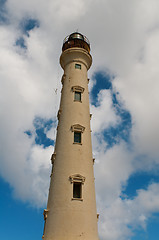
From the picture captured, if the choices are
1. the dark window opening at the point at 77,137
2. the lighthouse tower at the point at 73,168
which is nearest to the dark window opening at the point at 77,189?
the lighthouse tower at the point at 73,168

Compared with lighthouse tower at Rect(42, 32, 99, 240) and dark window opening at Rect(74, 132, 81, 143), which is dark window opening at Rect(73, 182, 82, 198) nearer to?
lighthouse tower at Rect(42, 32, 99, 240)

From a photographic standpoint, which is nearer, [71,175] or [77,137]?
[71,175]

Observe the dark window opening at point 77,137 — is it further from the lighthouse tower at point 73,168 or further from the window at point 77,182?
the window at point 77,182

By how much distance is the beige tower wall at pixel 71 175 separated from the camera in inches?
698

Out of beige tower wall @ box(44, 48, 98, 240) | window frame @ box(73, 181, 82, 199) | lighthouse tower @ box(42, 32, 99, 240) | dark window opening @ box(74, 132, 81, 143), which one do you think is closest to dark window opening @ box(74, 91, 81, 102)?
lighthouse tower @ box(42, 32, 99, 240)

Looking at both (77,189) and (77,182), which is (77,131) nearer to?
(77,182)

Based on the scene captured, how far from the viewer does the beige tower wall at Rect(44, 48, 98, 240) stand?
17.7 m

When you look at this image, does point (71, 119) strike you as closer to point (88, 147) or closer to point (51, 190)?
point (88, 147)

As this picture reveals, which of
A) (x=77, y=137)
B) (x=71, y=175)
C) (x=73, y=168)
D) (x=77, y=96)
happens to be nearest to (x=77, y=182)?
(x=71, y=175)

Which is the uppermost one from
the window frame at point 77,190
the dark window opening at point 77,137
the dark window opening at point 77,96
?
the dark window opening at point 77,96

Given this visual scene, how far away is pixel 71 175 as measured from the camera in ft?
65.0

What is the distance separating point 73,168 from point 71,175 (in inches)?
28.7

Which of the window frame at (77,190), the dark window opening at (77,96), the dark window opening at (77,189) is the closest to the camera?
the window frame at (77,190)

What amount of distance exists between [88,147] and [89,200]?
5.39m
